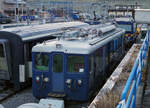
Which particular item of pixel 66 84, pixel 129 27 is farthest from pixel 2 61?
pixel 129 27

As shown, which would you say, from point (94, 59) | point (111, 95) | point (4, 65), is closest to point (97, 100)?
point (111, 95)

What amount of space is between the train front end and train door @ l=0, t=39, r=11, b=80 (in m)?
2.33

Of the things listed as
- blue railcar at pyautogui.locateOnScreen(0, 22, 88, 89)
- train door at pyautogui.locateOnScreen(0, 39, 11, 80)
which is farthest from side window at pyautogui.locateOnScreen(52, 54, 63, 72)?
train door at pyautogui.locateOnScreen(0, 39, 11, 80)

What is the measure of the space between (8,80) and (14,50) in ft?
4.04

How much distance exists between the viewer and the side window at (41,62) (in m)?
8.77

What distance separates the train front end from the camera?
336 inches

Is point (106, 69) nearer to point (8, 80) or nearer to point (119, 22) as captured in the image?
point (8, 80)

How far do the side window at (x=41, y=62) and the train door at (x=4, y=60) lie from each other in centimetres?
234

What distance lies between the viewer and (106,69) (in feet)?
37.4

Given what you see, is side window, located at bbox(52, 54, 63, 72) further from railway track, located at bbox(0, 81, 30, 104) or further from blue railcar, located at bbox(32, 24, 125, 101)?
railway track, located at bbox(0, 81, 30, 104)

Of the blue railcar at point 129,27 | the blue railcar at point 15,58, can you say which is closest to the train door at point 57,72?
the blue railcar at point 15,58

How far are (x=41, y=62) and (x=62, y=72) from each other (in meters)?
0.80

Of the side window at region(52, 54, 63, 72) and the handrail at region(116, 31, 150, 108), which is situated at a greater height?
the handrail at region(116, 31, 150, 108)

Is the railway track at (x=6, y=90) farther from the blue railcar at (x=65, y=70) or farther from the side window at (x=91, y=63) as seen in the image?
the side window at (x=91, y=63)
